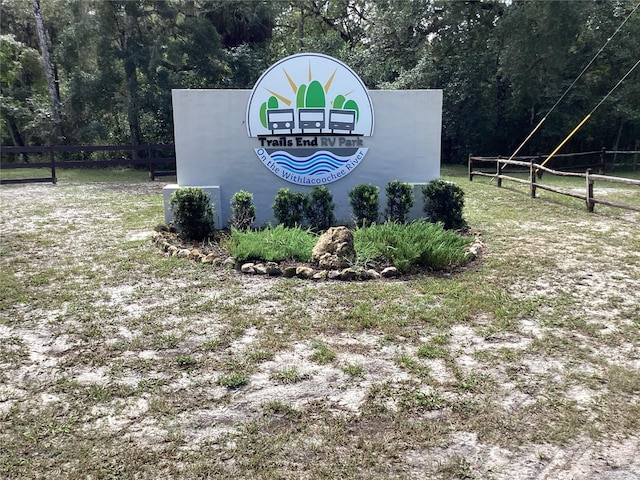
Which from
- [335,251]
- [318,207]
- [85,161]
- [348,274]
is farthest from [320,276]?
[85,161]

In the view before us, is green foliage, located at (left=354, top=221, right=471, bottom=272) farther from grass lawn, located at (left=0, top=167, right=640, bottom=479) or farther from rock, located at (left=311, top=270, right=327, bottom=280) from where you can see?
rock, located at (left=311, top=270, right=327, bottom=280)

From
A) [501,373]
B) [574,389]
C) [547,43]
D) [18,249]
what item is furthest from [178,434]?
[547,43]

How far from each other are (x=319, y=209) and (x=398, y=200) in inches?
45.8

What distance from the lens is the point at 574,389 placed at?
275 centimetres

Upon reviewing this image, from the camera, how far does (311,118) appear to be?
23.3ft

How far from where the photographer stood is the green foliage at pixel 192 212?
6.15 meters

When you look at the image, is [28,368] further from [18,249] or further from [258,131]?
[258,131]

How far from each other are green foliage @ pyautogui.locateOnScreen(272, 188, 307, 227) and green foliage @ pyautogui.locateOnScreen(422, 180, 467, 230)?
184 centimetres

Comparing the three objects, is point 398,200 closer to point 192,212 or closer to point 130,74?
point 192,212

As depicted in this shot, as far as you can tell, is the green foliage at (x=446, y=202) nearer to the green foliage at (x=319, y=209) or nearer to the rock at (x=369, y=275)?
the green foliage at (x=319, y=209)

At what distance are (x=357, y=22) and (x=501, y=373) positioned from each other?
23.4m

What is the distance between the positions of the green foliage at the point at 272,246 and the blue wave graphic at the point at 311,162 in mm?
1834

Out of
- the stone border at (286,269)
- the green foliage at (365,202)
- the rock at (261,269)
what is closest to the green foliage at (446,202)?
the green foliage at (365,202)

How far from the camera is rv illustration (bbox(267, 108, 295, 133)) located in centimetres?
708
